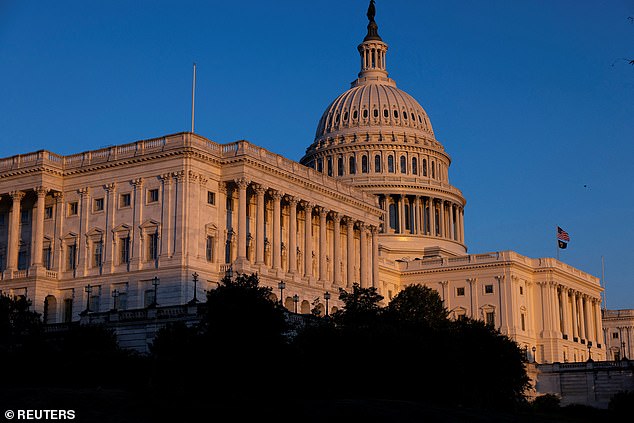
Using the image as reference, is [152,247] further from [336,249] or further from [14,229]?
[336,249]

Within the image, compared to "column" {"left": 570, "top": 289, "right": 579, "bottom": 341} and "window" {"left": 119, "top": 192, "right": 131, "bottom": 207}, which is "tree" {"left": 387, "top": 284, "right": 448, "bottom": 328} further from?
"column" {"left": 570, "top": 289, "right": 579, "bottom": 341}

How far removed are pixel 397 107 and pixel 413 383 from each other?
12037cm

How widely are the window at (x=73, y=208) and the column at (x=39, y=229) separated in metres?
2.92

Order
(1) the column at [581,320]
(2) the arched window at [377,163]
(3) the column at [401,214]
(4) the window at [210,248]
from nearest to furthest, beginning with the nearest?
(4) the window at [210,248] < (1) the column at [581,320] < (3) the column at [401,214] < (2) the arched window at [377,163]

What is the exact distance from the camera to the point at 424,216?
587 ft

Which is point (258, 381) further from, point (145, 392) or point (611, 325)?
point (611, 325)

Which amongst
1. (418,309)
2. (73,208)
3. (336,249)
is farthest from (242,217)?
(418,309)

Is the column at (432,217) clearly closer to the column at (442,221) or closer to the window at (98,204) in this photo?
the column at (442,221)

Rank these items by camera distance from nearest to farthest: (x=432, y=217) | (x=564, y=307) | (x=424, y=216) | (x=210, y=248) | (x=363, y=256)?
(x=210, y=248) < (x=363, y=256) < (x=564, y=307) < (x=432, y=217) < (x=424, y=216)

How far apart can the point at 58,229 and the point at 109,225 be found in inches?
251

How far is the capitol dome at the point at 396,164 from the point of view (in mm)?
175375

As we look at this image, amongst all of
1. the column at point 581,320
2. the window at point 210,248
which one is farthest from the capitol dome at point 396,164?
the window at point 210,248

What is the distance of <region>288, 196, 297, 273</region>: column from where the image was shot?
116 meters

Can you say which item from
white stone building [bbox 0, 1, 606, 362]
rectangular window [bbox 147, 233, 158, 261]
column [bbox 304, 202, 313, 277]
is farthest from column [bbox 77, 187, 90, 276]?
column [bbox 304, 202, 313, 277]
